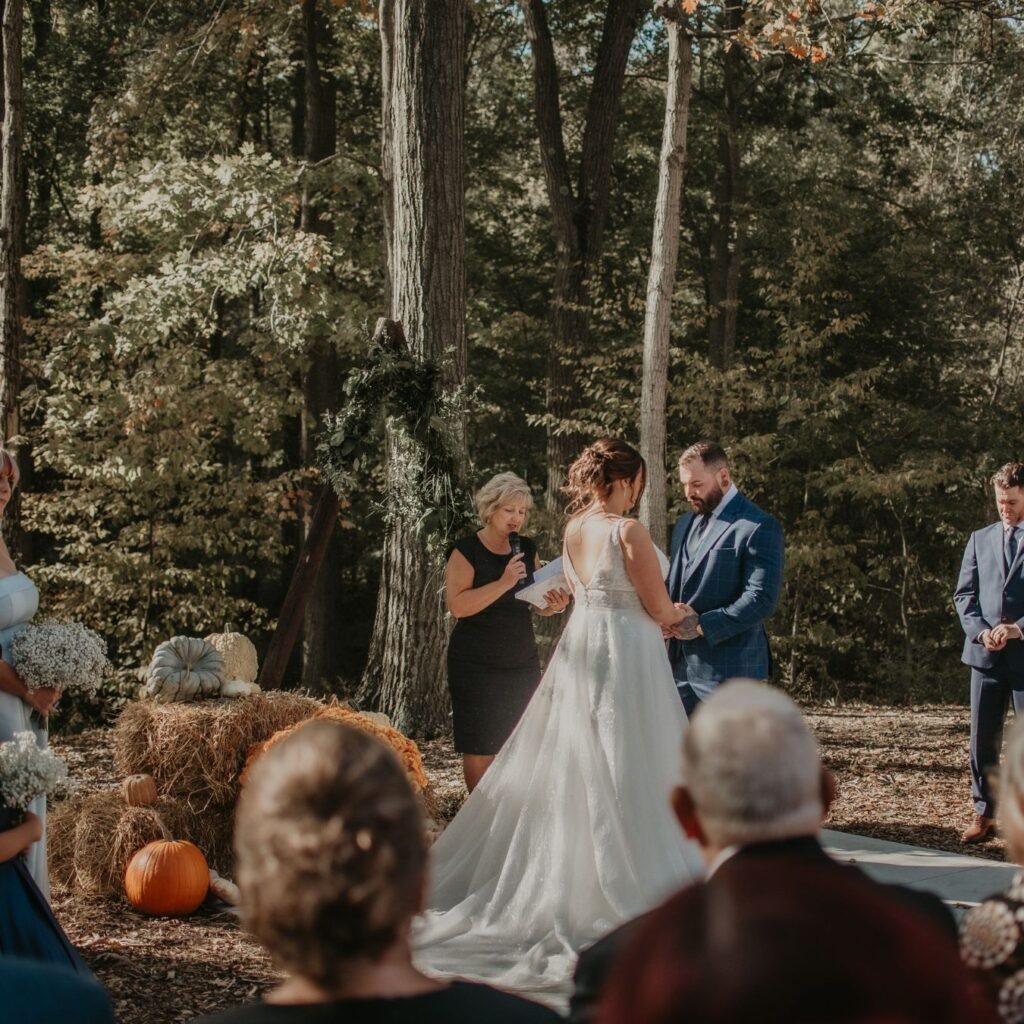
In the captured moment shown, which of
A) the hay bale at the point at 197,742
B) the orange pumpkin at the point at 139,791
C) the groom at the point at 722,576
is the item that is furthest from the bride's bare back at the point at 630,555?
the orange pumpkin at the point at 139,791

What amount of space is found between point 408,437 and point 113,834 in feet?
10.2

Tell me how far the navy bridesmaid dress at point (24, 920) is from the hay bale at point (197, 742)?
2.12m

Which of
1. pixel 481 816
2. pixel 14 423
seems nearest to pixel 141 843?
pixel 481 816

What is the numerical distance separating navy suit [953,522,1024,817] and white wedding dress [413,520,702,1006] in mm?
2307

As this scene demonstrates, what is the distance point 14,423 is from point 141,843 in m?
6.98

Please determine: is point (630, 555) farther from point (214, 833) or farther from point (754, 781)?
point (754, 781)

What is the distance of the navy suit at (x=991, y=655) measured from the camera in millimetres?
6711

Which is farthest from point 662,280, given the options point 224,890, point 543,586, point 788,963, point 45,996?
point 788,963

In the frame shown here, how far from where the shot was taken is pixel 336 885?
4.92 ft

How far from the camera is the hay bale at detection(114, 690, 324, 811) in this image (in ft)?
19.3

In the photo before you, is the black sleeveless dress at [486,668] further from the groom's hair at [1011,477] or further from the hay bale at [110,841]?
the groom's hair at [1011,477]

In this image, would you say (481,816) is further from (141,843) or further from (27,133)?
(27,133)

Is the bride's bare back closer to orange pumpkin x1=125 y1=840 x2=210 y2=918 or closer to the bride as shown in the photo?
the bride

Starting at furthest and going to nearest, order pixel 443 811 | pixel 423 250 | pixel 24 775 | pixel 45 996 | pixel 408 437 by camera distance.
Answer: pixel 423 250
pixel 408 437
pixel 443 811
pixel 24 775
pixel 45 996
